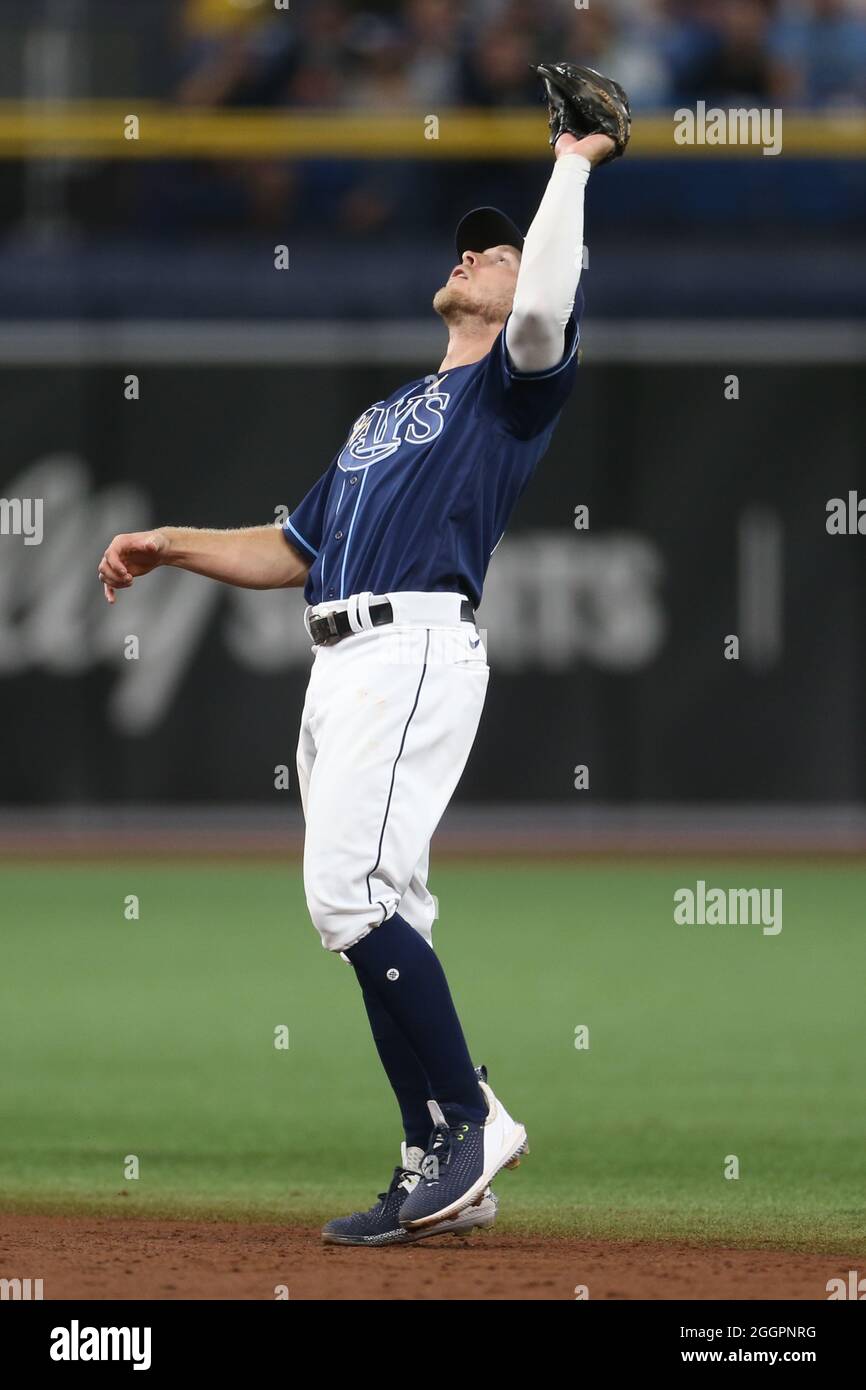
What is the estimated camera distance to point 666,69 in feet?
49.4

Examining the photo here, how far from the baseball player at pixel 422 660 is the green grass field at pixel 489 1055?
1.33 ft

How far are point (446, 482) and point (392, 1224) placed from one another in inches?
63.4

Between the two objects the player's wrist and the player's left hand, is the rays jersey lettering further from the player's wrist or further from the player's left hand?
the player's left hand

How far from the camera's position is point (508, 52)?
14.8 metres

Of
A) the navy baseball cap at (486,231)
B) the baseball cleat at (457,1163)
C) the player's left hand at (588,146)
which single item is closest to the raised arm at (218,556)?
the navy baseball cap at (486,231)

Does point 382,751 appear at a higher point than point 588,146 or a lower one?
lower

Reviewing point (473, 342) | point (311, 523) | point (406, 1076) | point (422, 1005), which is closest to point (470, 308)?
point (473, 342)

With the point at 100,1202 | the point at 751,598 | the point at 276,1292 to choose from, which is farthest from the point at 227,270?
the point at 276,1292

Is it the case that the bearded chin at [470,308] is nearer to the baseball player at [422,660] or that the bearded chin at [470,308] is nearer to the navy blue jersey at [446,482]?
the baseball player at [422,660]

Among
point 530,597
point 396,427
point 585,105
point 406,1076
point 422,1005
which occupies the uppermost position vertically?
point 530,597

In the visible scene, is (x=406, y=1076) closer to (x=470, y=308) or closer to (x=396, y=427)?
(x=396, y=427)

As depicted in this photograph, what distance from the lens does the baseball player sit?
4.61 m

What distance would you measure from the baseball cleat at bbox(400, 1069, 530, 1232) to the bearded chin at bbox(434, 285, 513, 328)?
1.74 m

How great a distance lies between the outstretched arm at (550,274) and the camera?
14.8 ft
